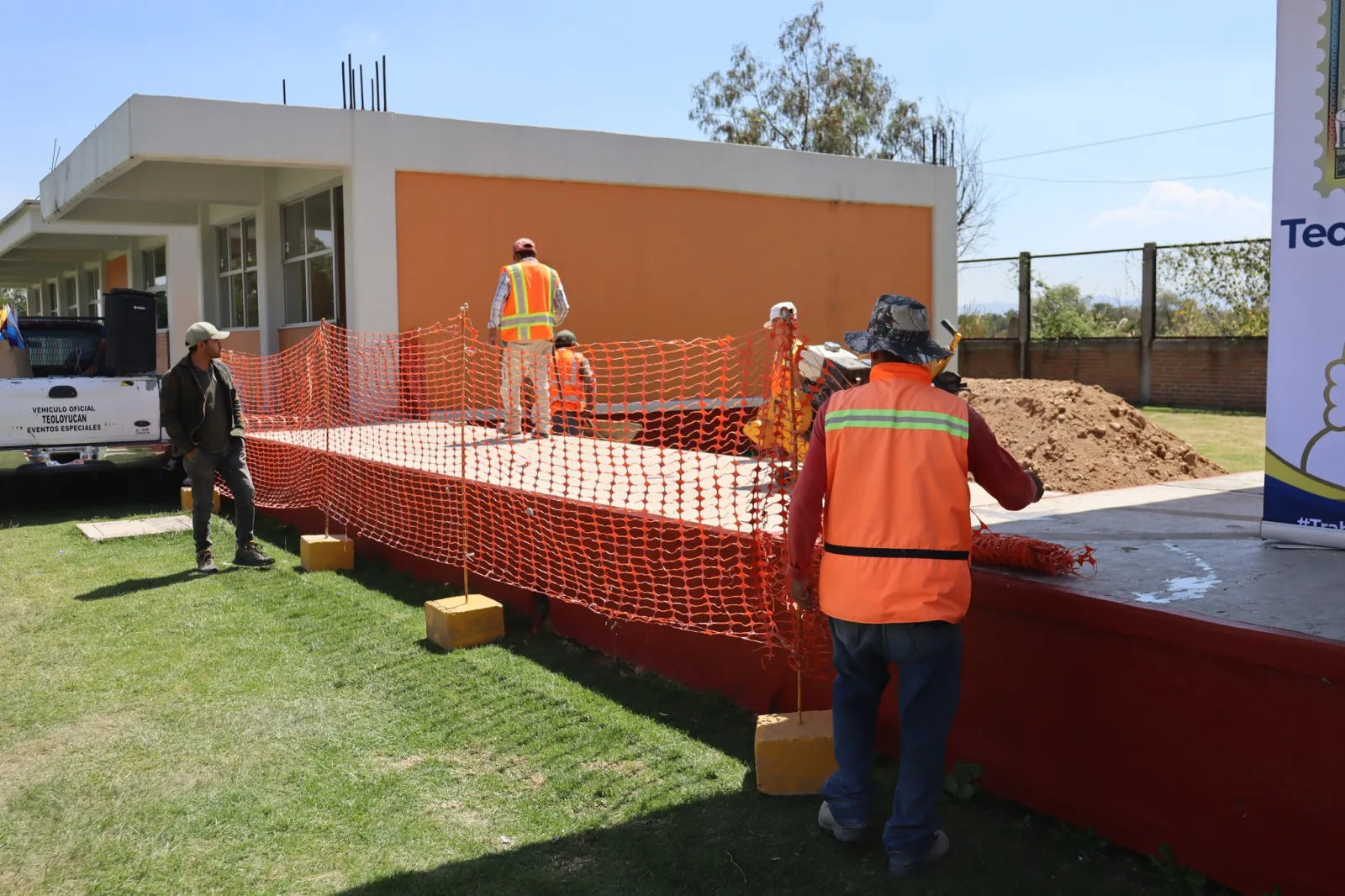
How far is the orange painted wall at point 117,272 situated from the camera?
86.1ft

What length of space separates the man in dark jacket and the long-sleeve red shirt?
19.5 ft

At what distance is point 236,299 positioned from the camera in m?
18.7

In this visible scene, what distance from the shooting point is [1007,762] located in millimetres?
4094

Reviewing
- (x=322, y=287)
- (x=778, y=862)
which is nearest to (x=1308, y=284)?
(x=778, y=862)

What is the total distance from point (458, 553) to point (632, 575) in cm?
200

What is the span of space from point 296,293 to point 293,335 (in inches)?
25.9

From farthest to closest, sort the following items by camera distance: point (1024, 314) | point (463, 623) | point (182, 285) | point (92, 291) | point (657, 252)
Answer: point (92, 291) < point (1024, 314) < point (182, 285) < point (657, 252) < point (463, 623)

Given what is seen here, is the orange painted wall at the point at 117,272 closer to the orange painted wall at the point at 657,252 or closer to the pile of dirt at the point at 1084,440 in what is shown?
the orange painted wall at the point at 657,252

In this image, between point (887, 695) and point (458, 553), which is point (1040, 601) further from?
point (458, 553)

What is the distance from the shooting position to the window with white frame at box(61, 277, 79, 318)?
32750mm

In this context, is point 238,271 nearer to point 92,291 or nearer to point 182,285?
point 182,285

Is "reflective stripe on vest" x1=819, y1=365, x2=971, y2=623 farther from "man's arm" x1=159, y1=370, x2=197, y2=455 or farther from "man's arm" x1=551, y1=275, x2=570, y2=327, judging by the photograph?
"man's arm" x1=551, y1=275, x2=570, y2=327

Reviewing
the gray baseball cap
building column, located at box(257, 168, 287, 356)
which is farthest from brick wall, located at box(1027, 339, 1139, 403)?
the gray baseball cap

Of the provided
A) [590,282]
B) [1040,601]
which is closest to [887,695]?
[1040,601]
